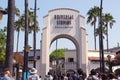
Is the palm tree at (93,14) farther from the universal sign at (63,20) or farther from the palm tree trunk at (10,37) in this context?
the palm tree trunk at (10,37)

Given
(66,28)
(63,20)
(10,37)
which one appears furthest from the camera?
(63,20)

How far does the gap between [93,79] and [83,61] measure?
135 ft

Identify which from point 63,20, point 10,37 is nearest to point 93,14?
point 63,20

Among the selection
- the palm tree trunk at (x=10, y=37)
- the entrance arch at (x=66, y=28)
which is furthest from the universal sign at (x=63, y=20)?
the palm tree trunk at (x=10, y=37)

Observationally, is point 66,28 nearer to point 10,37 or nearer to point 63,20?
point 63,20

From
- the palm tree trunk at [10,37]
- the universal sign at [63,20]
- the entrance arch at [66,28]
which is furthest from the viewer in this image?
the universal sign at [63,20]

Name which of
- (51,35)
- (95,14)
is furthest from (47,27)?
(95,14)

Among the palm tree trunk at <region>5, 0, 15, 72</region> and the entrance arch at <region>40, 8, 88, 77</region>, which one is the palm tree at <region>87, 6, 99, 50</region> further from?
the palm tree trunk at <region>5, 0, 15, 72</region>

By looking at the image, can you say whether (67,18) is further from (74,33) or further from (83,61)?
(83,61)

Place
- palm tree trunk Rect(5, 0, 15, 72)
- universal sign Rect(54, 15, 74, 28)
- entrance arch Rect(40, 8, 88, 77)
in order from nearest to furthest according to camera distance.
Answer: palm tree trunk Rect(5, 0, 15, 72), entrance arch Rect(40, 8, 88, 77), universal sign Rect(54, 15, 74, 28)

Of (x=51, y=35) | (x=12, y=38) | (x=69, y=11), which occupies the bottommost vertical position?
(x=12, y=38)

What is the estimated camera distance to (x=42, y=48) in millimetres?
59219

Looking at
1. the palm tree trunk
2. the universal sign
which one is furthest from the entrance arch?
the palm tree trunk

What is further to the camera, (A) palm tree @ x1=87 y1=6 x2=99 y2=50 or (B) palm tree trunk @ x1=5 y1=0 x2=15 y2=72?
(A) palm tree @ x1=87 y1=6 x2=99 y2=50
